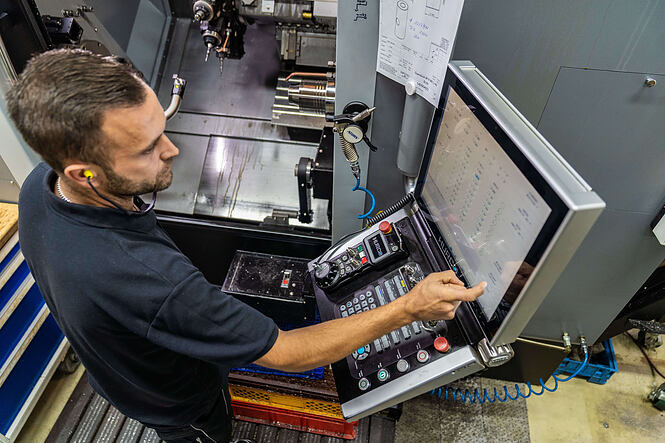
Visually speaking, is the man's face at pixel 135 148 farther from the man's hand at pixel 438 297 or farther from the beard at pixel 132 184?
the man's hand at pixel 438 297

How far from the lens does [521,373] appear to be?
193 cm

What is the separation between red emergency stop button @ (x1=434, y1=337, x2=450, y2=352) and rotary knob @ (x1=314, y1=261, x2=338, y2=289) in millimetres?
394

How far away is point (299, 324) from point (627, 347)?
1.71 meters

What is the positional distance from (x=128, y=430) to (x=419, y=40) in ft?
6.22

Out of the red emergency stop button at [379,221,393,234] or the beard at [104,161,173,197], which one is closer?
the beard at [104,161,173,197]

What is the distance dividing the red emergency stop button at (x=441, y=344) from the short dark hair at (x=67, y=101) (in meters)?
0.85

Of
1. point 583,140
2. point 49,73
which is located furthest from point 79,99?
point 583,140

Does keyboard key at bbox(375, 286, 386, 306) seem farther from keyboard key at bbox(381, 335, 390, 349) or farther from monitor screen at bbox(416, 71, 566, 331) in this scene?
monitor screen at bbox(416, 71, 566, 331)

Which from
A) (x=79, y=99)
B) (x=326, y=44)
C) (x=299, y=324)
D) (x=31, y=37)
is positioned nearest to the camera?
(x=79, y=99)

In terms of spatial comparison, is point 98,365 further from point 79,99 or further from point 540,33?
point 540,33

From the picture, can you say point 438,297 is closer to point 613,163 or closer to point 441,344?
point 441,344

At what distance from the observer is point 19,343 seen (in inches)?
65.6

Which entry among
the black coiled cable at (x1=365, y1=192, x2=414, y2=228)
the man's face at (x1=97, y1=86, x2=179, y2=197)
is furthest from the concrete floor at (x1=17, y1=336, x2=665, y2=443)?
the man's face at (x1=97, y1=86, x2=179, y2=197)

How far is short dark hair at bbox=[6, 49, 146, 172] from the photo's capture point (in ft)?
2.50
